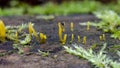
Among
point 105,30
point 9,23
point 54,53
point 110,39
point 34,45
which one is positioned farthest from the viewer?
point 9,23

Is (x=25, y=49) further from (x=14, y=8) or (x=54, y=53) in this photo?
(x=14, y=8)

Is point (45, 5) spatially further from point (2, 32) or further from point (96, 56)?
point (96, 56)

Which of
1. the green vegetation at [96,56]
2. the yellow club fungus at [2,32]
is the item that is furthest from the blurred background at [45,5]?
the green vegetation at [96,56]

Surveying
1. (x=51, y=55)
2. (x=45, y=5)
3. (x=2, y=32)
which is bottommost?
(x=45, y=5)

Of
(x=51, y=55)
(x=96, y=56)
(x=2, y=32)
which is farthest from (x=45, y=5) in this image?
(x=96, y=56)

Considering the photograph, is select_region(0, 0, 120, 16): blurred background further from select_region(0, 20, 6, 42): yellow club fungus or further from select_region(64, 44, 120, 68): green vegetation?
select_region(64, 44, 120, 68): green vegetation

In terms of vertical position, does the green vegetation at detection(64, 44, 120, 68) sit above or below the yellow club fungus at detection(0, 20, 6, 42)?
below

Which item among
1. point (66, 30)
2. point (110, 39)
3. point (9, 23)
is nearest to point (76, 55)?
point (110, 39)

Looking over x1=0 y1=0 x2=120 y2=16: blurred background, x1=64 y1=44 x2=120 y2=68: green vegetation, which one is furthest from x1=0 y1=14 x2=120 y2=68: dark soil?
x1=0 y1=0 x2=120 y2=16: blurred background
